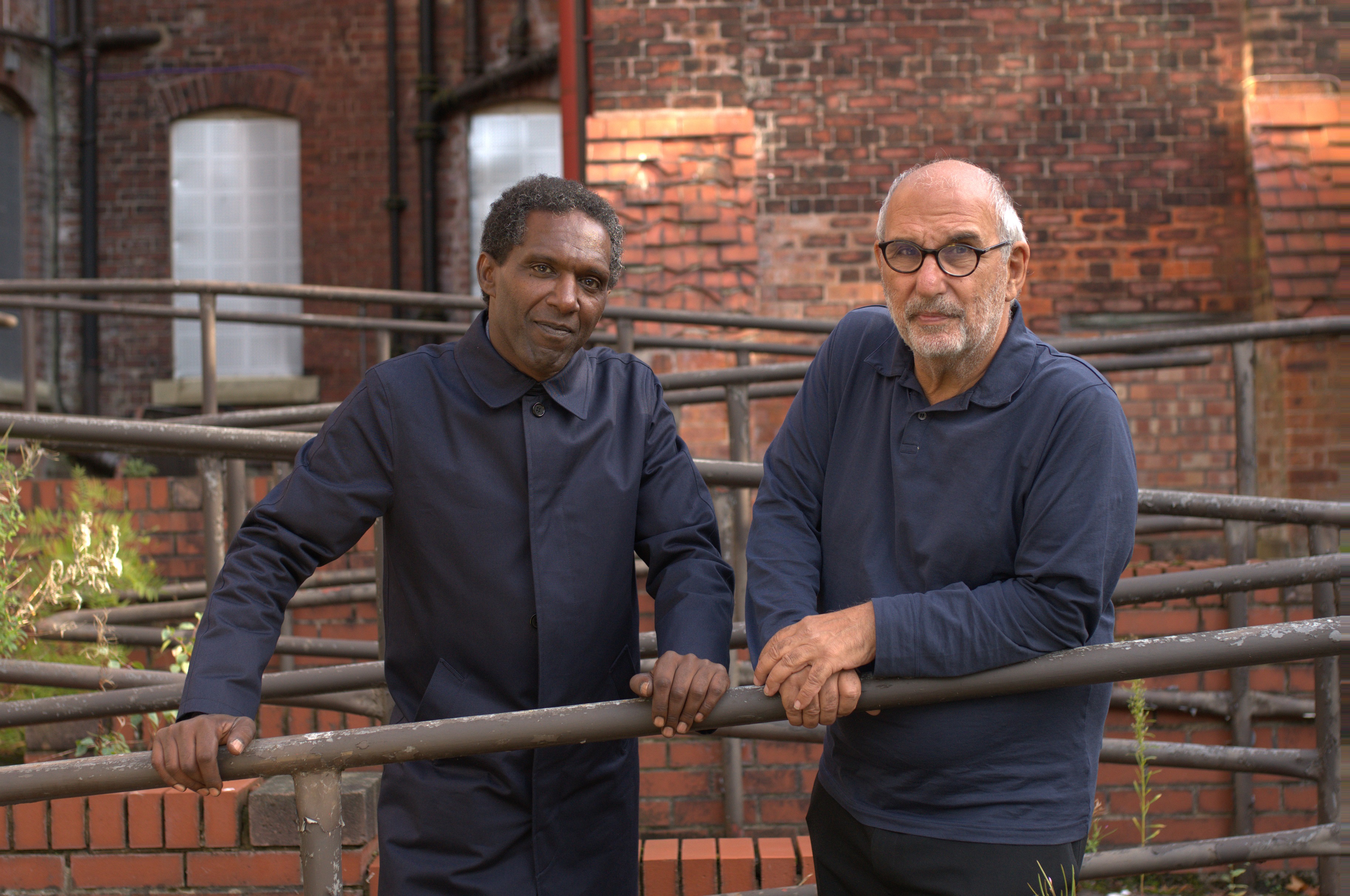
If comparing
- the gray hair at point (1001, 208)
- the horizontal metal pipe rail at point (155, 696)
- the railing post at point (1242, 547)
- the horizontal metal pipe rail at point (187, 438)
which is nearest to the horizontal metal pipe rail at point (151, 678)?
the horizontal metal pipe rail at point (155, 696)

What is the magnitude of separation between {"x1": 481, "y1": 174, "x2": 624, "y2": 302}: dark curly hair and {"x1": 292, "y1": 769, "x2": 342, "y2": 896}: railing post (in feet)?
2.86

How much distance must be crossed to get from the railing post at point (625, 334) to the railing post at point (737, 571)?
166 cm

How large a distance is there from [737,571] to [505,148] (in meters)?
7.12

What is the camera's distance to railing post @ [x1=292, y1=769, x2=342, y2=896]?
4.66ft

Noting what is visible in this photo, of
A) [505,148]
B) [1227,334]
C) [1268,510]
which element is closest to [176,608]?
[1268,510]

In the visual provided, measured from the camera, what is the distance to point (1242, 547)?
323 cm

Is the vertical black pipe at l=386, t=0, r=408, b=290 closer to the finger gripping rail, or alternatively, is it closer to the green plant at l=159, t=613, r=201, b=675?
the green plant at l=159, t=613, r=201, b=675

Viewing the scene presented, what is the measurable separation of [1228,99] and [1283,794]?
3881mm

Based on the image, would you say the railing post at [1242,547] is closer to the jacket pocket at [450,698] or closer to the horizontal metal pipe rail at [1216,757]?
the horizontal metal pipe rail at [1216,757]

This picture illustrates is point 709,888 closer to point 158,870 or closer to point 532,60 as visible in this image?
point 158,870

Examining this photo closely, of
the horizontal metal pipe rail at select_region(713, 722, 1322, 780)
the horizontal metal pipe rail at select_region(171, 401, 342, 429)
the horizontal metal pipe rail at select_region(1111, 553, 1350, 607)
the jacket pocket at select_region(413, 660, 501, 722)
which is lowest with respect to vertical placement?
the horizontal metal pipe rail at select_region(713, 722, 1322, 780)

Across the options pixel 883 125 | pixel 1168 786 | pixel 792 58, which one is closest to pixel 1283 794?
pixel 1168 786

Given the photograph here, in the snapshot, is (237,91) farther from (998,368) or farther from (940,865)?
(940,865)

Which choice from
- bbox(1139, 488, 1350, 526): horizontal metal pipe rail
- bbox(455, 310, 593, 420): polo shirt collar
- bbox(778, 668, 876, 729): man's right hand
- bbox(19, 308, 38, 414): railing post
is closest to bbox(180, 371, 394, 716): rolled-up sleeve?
bbox(455, 310, 593, 420): polo shirt collar
